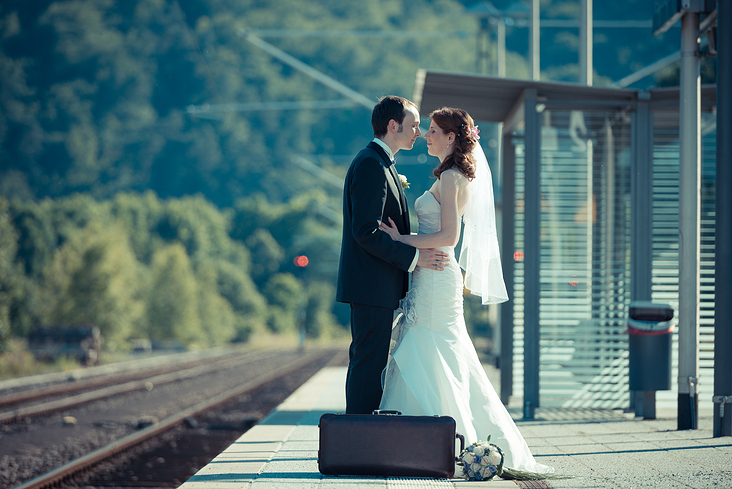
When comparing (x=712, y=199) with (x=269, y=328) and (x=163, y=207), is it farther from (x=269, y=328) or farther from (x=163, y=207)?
(x=163, y=207)

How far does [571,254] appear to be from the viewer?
9391 millimetres

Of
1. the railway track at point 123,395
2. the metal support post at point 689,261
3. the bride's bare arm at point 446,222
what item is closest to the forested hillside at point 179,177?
the railway track at point 123,395

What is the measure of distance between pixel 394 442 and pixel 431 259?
115cm

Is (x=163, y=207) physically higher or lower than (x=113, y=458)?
higher

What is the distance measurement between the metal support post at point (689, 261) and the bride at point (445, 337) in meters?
2.71

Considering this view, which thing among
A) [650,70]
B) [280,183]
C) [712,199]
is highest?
[280,183]

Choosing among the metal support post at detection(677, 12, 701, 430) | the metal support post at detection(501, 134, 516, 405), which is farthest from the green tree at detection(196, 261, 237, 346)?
the metal support post at detection(677, 12, 701, 430)

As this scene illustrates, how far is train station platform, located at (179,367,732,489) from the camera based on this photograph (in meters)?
4.73

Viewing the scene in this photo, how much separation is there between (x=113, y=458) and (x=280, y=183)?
148 metres

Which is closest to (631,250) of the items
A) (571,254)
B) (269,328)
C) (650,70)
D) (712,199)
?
(571,254)

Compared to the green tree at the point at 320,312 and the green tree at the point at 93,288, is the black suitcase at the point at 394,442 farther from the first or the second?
the green tree at the point at 320,312

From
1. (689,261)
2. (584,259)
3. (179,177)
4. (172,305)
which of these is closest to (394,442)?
(689,261)

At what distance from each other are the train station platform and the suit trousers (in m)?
0.46

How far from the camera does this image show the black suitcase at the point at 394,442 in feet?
15.3
